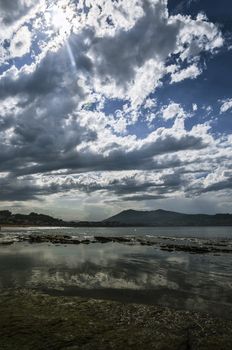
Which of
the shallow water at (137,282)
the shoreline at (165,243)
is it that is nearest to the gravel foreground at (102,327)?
the shallow water at (137,282)

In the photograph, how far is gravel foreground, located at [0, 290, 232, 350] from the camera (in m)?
12.5

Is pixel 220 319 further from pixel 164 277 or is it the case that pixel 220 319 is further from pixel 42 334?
pixel 164 277

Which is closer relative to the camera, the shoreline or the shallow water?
the shallow water

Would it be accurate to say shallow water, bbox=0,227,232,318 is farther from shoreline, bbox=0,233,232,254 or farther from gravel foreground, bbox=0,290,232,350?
shoreline, bbox=0,233,232,254

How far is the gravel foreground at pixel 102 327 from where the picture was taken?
1249 cm

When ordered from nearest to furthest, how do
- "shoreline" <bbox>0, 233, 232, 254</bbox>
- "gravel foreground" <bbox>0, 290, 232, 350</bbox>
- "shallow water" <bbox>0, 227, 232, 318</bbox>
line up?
"gravel foreground" <bbox>0, 290, 232, 350</bbox> → "shallow water" <bbox>0, 227, 232, 318</bbox> → "shoreline" <bbox>0, 233, 232, 254</bbox>

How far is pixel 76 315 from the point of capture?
1608cm

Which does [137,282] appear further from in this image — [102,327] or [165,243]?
[165,243]

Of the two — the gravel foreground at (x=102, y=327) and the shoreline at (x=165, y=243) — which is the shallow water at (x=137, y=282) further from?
the shoreline at (x=165, y=243)

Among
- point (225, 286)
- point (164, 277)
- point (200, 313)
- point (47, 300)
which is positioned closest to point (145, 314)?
point (200, 313)

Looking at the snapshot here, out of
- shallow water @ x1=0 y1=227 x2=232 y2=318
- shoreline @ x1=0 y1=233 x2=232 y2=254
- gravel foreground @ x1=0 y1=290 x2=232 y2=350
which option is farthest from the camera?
shoreline @ x1=0 y1=233 x2=232 y2=254

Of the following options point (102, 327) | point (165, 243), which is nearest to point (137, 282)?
point (102, 327)

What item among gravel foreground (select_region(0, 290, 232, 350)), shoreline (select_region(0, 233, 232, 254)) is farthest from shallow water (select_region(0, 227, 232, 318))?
shoreline (select_region(0, 233, 232, 254))

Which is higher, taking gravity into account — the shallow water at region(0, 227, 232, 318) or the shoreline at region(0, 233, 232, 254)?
the shoreline at region(0, 233, 232, 254)
